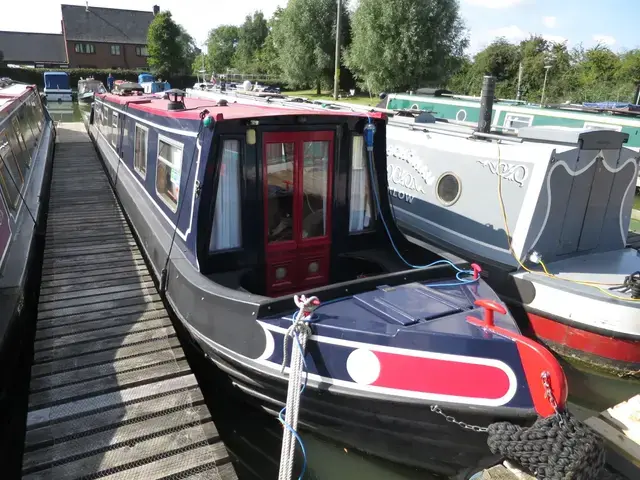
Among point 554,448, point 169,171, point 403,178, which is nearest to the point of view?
point 554,448

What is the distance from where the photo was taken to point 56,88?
33312 mm

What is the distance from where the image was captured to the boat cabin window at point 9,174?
19.1 feet

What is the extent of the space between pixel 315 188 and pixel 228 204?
80 cm

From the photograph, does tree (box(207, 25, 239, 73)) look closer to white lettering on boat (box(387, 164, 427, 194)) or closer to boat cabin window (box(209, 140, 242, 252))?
white lettering on boat (box(387, 164, 427, 194))

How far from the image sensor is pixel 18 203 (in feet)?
20.6

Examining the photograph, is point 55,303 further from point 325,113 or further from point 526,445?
point 526,445

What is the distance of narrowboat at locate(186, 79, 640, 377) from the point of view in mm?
5004

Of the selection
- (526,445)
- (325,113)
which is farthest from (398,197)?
(526,445)

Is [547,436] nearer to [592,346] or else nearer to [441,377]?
[441,377]

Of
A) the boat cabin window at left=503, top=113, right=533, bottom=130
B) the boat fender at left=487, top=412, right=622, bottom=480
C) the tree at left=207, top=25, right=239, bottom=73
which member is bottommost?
the boat fender at left=487, top=412, right=622, bottom=480

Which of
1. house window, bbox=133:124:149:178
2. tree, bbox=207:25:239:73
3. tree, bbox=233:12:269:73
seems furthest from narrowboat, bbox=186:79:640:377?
tree, bbox=207:25:239:73

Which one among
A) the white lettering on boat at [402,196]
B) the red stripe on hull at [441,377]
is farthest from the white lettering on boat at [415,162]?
the red stripe on hull at [441,377]

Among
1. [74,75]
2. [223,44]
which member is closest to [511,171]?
[74,75]

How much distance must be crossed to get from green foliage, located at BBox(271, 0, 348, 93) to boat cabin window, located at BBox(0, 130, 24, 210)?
2801 cm
